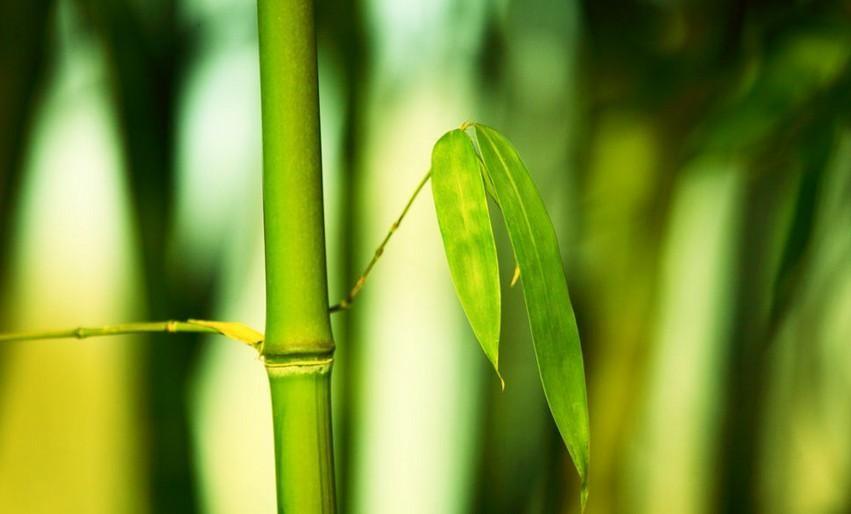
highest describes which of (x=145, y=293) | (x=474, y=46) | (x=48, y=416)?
(x=474, y=46)

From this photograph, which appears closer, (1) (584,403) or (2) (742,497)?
(1) (584,403)

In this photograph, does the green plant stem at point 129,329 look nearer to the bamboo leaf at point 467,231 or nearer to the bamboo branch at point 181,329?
the bamboo branch at point 181,329

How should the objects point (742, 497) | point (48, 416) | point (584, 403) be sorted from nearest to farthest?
point (584, 403)
point (48, 416)
point (742, 497)

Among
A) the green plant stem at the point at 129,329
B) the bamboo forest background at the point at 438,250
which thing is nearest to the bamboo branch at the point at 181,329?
the green plant stem at the point at 129,329

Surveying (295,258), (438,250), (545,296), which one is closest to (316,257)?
(295,258)

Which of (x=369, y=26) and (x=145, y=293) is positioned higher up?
(x=369, y=26)

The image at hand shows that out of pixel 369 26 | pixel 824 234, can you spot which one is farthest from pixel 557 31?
pixel 824 234

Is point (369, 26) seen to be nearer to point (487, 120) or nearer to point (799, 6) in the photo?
point (487, 120)
